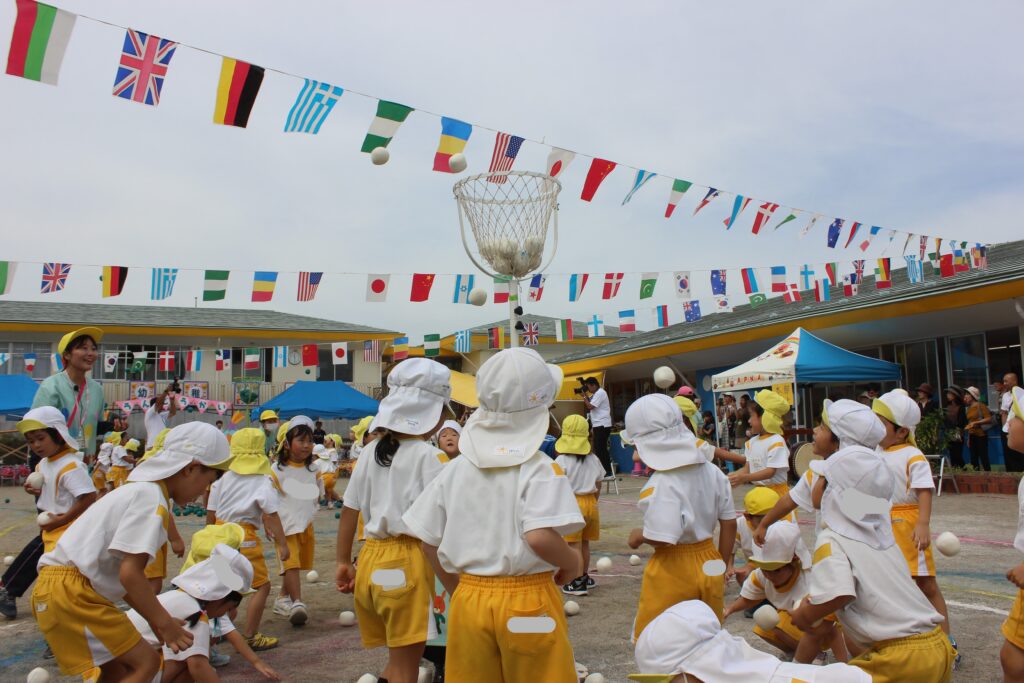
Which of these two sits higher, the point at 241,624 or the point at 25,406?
the point at 25,406

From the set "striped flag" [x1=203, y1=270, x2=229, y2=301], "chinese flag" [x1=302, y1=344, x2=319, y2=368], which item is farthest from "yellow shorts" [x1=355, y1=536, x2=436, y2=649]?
"chinese flag" [x1=302, y1=344, x2=319, y2=368]

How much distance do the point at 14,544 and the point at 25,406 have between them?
1072 cm

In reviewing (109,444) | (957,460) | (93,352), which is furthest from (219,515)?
(957,460)

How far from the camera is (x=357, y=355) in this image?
3225cm

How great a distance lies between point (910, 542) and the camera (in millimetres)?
4812

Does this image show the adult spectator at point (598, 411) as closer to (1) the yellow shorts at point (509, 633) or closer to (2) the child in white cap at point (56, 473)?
(2) the child in white cap at point (56, 473)

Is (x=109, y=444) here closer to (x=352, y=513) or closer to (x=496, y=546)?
(x=352, y=513)

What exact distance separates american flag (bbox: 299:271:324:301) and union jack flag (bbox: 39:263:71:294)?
142 inches

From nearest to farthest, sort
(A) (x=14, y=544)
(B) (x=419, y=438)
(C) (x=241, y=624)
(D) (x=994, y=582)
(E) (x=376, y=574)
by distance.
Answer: (E) (x=376, y=574) < (B) (x=419, y=438) < (C) (x=241, y=624) < (D) (x=994, y=582) < (A) (x=14, y=544)

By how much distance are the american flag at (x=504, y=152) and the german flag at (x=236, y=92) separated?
2882 mm

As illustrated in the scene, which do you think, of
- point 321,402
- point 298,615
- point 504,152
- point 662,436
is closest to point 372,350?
point 321,402

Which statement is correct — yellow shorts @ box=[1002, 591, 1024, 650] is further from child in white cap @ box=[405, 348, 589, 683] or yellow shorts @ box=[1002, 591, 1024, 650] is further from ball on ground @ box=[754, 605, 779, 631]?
child in white cap @ box=[405, 348, 589, 683]

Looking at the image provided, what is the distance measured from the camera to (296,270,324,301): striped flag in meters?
13.8

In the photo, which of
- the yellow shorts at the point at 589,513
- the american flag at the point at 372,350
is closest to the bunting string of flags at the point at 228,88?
the yellow shorts at the point at 589,513
